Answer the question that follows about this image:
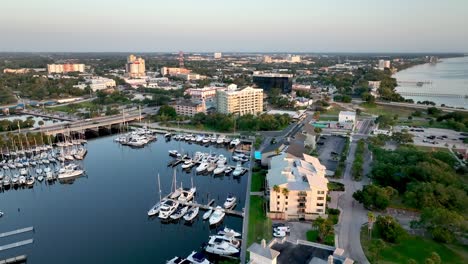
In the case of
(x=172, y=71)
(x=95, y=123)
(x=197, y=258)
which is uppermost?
(x=172, y=71)

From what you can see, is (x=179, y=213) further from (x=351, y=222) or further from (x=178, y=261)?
(x=351, y=222)

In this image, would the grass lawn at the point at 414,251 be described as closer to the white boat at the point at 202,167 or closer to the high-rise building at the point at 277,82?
the white boat at the point at 202,167

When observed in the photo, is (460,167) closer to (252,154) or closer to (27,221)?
(252,154)

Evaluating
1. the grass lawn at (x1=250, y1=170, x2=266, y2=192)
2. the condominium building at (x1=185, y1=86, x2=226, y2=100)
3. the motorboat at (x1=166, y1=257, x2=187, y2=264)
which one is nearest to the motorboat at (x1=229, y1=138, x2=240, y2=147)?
the grass lawn at (x1=250, y1=170, x2=266, y2=192)

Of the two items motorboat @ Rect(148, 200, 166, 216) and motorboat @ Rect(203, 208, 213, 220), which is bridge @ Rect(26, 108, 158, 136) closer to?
motorboat @ Rect(148, 200, 166, 216)

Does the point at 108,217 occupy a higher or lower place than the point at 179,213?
lower

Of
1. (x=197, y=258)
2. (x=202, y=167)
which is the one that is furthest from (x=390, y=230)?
(x=202, y=167)

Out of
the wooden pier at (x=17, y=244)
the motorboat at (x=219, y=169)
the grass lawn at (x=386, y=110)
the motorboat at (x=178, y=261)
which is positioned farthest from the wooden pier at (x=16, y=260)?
the grass lawn at (x=386, y=110)
